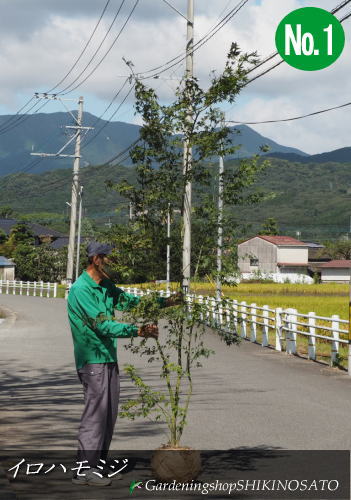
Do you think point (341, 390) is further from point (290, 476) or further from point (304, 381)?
point (290, 476)

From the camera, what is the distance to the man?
7.39m

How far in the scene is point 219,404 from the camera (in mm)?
12688

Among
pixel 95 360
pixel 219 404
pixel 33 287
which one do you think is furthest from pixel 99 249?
pixel 33 287

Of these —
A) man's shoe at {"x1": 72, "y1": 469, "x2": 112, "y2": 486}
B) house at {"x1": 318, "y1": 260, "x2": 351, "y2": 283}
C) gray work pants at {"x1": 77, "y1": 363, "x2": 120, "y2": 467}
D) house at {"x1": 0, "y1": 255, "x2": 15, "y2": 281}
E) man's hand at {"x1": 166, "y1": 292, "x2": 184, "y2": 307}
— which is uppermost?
house at {"x1": 318, "y1": 260, "x2": 351, "y2": 283}

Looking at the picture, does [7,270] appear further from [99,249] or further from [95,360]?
[95,360]

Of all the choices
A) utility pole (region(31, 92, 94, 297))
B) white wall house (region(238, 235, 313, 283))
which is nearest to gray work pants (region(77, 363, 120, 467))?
utility pole (region(31, 92, 94, 297))

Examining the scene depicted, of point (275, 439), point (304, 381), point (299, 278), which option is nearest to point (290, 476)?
point (275, 439)

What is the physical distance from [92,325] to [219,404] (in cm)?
563

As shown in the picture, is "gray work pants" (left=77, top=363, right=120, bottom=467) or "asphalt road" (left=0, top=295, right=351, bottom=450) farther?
"asphalt road" (left=0, top=295, right=351, bottom=450)

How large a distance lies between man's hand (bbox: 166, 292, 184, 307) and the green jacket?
19.5 inches

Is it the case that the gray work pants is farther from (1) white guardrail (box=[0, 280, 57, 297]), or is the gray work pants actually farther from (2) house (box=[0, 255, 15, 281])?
(2) house (box=[0, 255, 15, 281])

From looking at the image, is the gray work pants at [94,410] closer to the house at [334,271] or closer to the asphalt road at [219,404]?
the asphalt road at [219,404]

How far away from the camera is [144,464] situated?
27.2 feet

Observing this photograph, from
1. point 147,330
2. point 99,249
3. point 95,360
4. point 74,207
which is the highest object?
point 74,207
